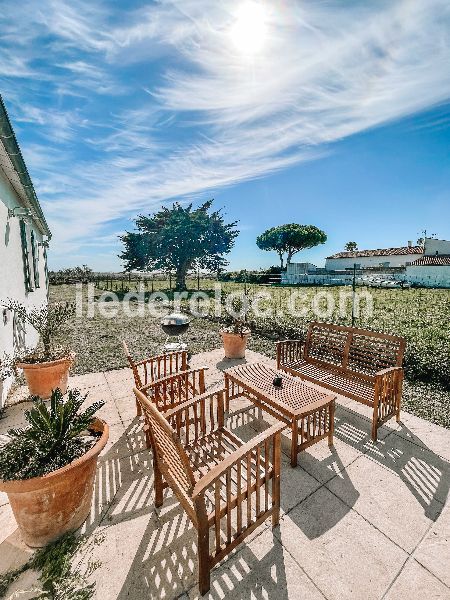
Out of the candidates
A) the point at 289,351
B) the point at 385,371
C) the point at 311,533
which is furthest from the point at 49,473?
the point at 289,351

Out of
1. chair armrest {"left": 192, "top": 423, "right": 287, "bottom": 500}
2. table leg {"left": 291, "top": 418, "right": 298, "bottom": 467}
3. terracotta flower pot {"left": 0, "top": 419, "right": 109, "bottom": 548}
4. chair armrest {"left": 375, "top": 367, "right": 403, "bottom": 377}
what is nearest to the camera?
chair armrest {"left": 192, "top": 423, "right": 287, "bottom": 500}

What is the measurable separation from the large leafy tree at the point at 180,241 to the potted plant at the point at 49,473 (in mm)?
24958

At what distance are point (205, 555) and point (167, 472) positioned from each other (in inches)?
24.9

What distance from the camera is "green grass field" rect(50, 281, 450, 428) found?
184 inches

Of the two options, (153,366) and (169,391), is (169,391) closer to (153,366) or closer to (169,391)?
(169,391)

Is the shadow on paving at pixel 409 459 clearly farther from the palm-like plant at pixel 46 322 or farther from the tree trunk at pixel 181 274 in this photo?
the tree trunk at pixel 181 274

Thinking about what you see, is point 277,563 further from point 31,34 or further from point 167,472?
point 31,34

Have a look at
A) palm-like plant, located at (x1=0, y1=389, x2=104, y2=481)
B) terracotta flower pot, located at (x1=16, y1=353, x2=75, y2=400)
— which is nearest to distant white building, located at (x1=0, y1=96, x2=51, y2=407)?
terracotta flower pot, located at (x1=16, y1=353, x2=75, y2=400)

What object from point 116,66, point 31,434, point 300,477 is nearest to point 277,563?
point 300,477

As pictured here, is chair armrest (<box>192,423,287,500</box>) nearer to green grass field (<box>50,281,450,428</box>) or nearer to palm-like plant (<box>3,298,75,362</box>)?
green grass field (<box>50,281,450,428</box>)

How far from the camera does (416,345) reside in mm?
5746

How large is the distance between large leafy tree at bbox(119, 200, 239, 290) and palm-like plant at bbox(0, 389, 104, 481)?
2487 centimetres

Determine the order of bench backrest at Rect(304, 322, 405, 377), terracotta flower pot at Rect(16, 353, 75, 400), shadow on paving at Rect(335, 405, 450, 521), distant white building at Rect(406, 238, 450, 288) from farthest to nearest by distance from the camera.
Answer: distant white building at Rect(406, 238, 450, 288) → terracotta flower pot at Rect(16, 353, 75, 400) → bench backrest at Rect(304, 322, 405, 377) → shadow on paving at Rect(335, 405, 450, 521)

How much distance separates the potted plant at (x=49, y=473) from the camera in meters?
2.02
